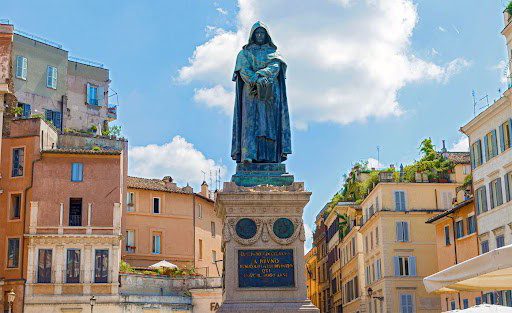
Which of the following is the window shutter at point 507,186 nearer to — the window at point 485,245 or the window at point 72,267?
the window at point 485,245

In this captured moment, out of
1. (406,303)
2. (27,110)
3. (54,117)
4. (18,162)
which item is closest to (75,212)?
(18,162)

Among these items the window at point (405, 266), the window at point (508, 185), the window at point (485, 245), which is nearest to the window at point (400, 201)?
the window at point (405, 266)

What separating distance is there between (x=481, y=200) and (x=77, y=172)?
99.5 ft

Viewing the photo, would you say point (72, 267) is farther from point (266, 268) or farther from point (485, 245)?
point (266, 268)

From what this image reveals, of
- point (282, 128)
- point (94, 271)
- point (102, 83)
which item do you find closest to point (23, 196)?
point (94, 271)

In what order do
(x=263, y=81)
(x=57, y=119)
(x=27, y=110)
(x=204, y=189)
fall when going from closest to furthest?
1. (x=263, y=81)
2. (x=27, y=110)
3. (x=57, y=119)
4. (x=204, y=189)

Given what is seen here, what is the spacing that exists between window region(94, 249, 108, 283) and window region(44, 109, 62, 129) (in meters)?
16.5

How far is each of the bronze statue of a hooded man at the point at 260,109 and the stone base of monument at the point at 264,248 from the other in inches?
59.5

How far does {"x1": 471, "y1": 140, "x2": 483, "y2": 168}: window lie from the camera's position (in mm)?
48281

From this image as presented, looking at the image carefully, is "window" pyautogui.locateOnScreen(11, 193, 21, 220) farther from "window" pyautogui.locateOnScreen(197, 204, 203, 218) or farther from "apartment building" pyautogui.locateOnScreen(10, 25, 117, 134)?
"window" pyautogui.locateOnScreen(197, 204, 203, 218)

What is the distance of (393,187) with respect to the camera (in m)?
65.0

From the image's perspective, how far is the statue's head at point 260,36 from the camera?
815 inches

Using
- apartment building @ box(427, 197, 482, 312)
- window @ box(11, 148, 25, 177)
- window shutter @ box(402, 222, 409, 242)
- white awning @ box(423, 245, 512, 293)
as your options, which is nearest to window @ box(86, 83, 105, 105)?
window @ box(11, 148, 25, 177)

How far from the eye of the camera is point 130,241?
71.9m
